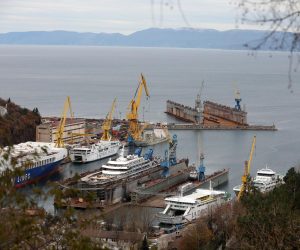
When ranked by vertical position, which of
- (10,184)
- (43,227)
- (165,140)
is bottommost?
(165,140)

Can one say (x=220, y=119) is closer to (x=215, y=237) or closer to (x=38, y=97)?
(x=38, y=97)

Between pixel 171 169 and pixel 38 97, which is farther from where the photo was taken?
pixel 38 97

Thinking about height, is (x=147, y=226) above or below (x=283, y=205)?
below

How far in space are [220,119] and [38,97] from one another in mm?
8942

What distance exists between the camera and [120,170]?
36.6ft

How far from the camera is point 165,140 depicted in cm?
1673

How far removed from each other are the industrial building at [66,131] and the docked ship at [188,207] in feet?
21.3

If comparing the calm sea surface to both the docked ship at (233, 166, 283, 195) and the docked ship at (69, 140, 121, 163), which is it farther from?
the docked ship at (233, 166, 283, 195)

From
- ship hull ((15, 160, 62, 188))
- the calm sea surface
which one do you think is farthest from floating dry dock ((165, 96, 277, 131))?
ship hull ((15, 160, 62, 188))

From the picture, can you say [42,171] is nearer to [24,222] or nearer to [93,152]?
[93,152]

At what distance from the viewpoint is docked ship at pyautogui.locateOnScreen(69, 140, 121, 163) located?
14.0 m

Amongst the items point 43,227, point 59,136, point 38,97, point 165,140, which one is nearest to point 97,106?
point 38,97

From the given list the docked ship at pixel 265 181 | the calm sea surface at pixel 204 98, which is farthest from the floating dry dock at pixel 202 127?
the docked ship at pixel 265 181

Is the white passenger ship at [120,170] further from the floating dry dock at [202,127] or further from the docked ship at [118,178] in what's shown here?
the floating dry dock at [202,127]
